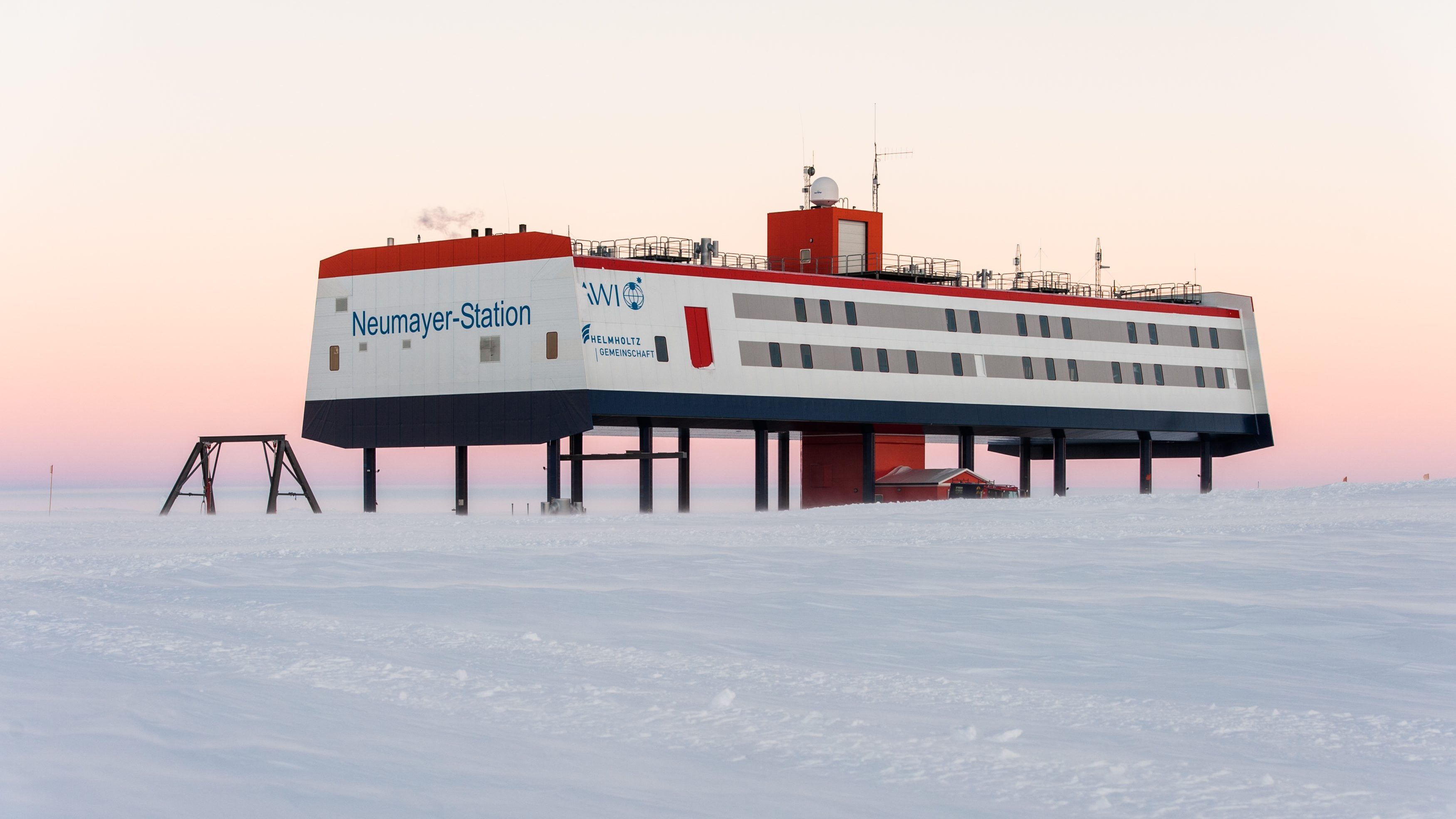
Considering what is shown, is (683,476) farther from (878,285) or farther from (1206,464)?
(1206,464)

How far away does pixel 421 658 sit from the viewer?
20.1 meters

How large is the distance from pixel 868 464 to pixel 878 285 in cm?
946

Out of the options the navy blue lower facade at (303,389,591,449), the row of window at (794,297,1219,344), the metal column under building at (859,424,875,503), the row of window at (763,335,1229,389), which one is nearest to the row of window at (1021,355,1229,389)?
the row of window at (763,335,1229,389)

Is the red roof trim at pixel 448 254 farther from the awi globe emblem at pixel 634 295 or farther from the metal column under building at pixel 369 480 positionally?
the metal column under building at pixel 369 480

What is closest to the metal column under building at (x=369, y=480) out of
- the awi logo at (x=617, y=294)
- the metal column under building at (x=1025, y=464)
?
the awi logo at (x=617, y=294)

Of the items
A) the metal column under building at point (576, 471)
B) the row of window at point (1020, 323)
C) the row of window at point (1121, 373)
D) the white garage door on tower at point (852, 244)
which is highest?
the white garage door on tower at point (852, 244)

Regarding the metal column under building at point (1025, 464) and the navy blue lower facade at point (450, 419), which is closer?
the navy blue lower facade at point (450, 419)

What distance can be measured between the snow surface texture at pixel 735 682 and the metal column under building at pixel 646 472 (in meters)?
34.2

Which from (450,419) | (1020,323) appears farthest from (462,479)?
(1020,323)

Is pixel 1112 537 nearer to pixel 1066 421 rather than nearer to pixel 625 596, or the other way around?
pixel 625 596

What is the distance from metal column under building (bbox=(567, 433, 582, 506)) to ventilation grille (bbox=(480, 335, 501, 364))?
5.67m

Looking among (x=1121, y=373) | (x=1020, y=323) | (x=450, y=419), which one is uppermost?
(x=1020, y=323)

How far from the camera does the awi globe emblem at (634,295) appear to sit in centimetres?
6675

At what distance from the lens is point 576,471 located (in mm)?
70500
